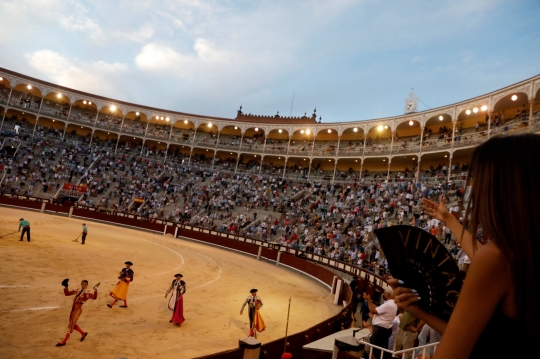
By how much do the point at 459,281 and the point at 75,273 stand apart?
47.5 ft

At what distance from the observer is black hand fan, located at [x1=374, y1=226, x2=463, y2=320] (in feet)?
4.61

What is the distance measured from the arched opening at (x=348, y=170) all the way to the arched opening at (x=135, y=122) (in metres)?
28.7

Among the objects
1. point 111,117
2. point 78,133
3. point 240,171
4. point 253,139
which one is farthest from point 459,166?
point 78,133

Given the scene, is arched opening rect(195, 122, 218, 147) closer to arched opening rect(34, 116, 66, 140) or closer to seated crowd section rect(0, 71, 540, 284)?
seated crowd section rect(0, 71, 540, 284)

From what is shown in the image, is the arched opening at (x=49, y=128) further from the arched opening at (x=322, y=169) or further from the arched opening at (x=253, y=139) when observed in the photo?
the arched opening at (x=322, y=169)

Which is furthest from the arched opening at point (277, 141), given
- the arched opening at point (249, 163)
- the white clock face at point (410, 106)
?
the white clock face at point (410, 106)

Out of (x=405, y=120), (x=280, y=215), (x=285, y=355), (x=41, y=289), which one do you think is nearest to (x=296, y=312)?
(x=285, y=355)

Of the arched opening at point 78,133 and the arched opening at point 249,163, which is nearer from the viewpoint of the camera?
the arched opening at point 249,163

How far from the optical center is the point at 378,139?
40.9m

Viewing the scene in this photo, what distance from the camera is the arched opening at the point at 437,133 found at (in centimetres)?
3169

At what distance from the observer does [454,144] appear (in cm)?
2988

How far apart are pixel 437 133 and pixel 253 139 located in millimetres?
25492

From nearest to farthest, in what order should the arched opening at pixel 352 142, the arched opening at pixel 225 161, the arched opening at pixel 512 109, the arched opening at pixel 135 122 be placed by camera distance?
the arched opening at pixel 512 109, the arched opening at pixel 352 142, the arched opening at pixel 225 161, the arched opening at pixel 135 122

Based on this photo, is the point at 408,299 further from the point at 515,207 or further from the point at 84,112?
the point at 84,112
